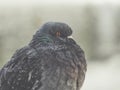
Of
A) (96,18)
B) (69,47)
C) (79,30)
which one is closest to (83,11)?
(96,18)

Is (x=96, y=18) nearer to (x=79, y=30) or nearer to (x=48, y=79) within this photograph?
(x=79, y=30)

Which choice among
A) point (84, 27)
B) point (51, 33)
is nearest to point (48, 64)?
point (51, 33)

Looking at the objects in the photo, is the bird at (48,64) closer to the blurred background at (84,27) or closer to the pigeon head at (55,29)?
the pigeon head at (55,29)

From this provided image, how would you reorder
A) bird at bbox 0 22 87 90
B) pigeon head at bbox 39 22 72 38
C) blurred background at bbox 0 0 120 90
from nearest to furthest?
bird at bbox 0 22 87 90, pigeon head at bbox 39 22 72 38, blurred background at bbox 0 0 120 90

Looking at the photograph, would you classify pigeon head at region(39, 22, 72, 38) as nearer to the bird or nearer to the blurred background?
the bird

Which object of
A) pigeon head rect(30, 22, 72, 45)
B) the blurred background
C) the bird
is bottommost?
the blurred background

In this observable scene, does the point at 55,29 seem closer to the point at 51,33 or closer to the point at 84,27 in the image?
the point at 51,33

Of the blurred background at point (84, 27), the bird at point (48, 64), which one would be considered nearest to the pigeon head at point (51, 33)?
the bird at point (48, 64)

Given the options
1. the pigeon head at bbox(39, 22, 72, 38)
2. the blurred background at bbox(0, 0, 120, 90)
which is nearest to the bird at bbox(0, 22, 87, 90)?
the pigeon head at bbox(39, 22, 72, 38)
